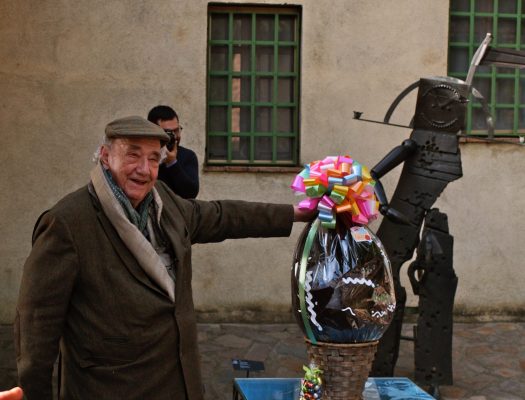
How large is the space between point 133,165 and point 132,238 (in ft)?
0.90

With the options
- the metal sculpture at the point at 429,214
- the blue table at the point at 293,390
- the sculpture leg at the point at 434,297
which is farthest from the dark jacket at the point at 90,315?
the sculpture leg at the point at 434,297

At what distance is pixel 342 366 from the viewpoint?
352 centimetres

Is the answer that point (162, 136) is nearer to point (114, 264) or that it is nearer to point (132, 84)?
point (114, 264)

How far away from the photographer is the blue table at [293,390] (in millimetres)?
3916

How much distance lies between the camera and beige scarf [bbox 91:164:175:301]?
11.0 ft

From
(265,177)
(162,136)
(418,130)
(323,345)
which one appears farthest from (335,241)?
(265,177)

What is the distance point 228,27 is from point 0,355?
12.7 feet

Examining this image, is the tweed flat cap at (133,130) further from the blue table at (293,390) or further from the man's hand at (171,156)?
the man's hand at (171,156)

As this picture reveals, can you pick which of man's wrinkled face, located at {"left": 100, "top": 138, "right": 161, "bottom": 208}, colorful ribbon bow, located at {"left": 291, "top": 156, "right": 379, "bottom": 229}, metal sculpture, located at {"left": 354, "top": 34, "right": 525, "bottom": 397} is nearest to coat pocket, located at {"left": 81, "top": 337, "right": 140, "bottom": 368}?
man's wrinkled face, located at {"left": 100, "top": 138, "right": 161, "bottom": 208}

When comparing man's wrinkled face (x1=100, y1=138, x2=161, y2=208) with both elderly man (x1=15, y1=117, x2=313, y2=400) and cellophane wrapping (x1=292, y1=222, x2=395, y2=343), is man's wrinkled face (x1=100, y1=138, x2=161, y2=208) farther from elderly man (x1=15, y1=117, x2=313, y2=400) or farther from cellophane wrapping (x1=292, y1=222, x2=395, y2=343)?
cellophane wrapping (x1=292, y1=222, x2=395, y2=343)

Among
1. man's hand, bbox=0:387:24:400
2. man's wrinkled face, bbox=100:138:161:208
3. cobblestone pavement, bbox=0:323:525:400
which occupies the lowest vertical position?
cobblestone pavement, bbox=0:323:525:400

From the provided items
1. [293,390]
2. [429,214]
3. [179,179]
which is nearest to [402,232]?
[429,214]

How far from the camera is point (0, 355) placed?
25.8ft

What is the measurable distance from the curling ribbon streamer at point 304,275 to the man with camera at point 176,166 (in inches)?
80.8
